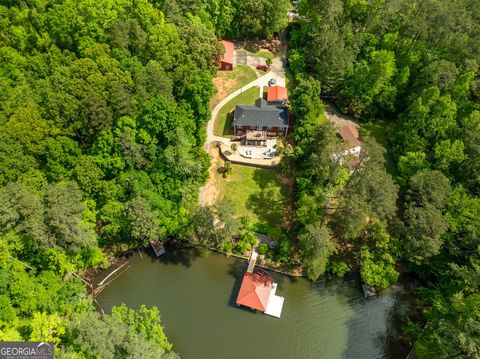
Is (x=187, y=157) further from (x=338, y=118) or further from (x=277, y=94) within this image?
(x=338, y=118)

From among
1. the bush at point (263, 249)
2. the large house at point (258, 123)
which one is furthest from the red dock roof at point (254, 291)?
the large house at point (258, 123)

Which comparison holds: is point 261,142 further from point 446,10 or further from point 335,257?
point 446,10

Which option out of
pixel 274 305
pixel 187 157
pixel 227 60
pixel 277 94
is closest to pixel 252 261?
pixel 274 305

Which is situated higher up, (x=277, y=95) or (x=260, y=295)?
(x=277, y=95)

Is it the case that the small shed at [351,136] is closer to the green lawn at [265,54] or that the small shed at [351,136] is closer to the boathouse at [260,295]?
the green lawn at [265,54]

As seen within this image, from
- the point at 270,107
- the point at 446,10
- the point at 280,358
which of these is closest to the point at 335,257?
the point at 280,358

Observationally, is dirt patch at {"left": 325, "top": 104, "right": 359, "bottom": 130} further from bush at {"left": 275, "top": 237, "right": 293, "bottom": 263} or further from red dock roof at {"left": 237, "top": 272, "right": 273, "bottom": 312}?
red dock roof at {"left": 237, "top": 272, "right": 273, "bottom": 312}
